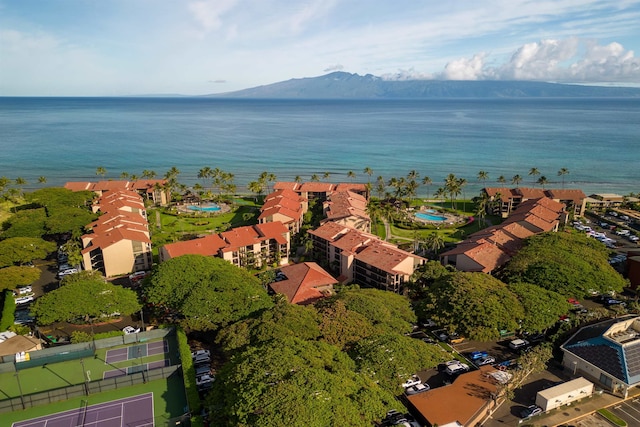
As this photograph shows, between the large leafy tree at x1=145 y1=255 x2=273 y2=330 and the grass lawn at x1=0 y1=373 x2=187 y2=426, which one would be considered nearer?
the grass lawn at x1=0 y1=373 x2=187 y2=426

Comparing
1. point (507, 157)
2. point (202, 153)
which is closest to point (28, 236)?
point (202, 153)

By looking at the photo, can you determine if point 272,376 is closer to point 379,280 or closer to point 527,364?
point 527,364

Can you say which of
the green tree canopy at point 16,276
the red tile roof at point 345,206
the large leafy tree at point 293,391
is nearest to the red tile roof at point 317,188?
the red tile roof at point 345,206

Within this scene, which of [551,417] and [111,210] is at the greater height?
[111,210]

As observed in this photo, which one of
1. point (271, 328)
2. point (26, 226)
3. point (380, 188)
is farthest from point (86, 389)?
point (380, 188)

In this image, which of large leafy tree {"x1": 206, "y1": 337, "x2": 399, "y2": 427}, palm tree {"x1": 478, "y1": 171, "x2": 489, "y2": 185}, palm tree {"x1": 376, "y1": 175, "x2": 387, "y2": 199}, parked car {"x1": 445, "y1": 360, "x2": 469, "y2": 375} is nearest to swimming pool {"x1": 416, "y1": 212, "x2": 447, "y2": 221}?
palm tree {"x1": 376, "y1": 175, "x2": 387, "y2": 199}

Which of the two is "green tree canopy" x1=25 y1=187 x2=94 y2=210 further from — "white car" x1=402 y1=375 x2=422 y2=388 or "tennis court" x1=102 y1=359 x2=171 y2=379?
"white car" x1=402 y1=375 x2=422 y2=388
